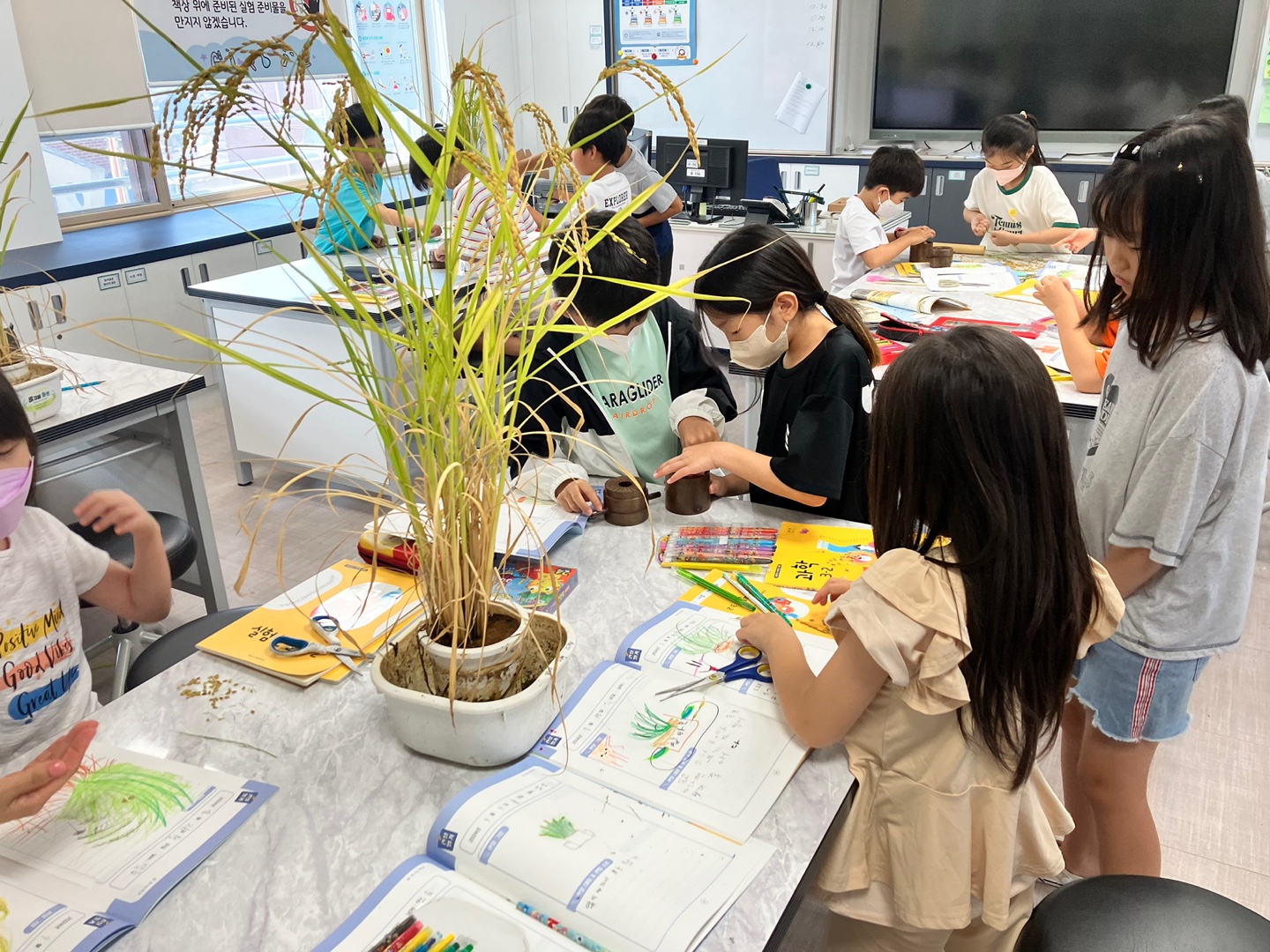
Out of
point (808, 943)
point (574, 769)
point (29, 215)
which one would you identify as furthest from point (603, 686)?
point (29, 215)

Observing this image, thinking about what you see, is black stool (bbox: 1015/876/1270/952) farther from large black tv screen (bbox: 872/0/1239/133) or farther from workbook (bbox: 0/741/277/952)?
large black tv screen (bbox: 872/0/1239/133)

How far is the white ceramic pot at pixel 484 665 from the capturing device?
1.00 meters

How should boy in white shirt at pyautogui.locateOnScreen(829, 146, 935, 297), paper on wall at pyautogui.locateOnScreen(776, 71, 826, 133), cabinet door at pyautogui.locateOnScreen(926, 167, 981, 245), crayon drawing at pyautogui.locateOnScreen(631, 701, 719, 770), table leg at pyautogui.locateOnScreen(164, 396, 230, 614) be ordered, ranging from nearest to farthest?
1. crayon drawing at pyautogui.locateOnScreen(631, 701, 719, 770)
2. table leg at pyautogui.locateOnScreen(164, 396, 230, 614)
3. boy in white shirt at pyautogui.locateOnScreen(829, 146, 935, 297)
4. cabinet door at pyautogui.locateOnScreen(926, 167, 981, 245)
5. paper on wall at pyautogui.locateOnScreen(776, 71, 826, 133)

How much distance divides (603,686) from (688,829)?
259 mm

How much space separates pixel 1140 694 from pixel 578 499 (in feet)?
3.06

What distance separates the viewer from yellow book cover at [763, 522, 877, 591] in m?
1.41

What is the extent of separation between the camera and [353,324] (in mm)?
971

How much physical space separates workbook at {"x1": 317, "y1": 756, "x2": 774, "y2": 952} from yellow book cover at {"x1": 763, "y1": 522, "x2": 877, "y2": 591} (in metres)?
0.52

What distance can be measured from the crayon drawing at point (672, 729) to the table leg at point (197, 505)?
1.85 metres

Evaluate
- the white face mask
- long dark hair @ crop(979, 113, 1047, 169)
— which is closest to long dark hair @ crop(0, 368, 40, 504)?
the white face mask

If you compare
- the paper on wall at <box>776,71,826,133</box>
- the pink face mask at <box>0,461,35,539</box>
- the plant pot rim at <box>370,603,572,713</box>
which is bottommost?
the plant pot rim at <box>370,603,572,713</box>

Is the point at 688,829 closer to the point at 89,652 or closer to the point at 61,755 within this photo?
the point at 61,755

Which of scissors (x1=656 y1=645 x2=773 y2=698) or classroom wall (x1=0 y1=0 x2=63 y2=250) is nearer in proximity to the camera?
scissors (x1=656 y1=645 x2=773 y2=698)

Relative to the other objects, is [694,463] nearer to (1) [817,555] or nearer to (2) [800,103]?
(1) [817,555]
